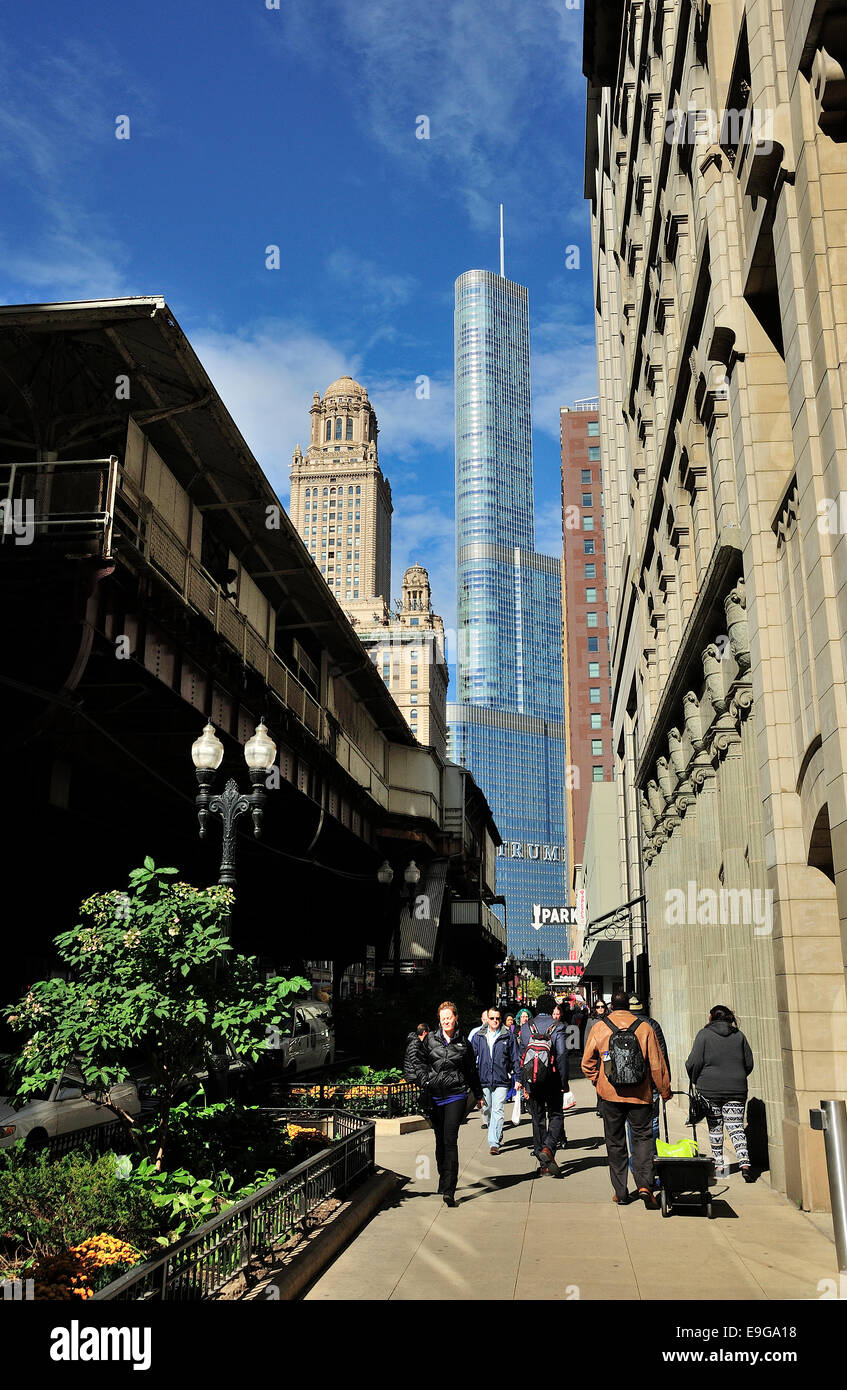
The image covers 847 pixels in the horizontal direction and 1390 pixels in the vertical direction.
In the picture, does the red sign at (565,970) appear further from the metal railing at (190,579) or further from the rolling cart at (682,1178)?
the rolling cart at (682,1178)

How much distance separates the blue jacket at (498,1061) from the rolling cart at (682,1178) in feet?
15.6

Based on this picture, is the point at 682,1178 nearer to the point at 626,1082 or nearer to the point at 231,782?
the point at 626,1082

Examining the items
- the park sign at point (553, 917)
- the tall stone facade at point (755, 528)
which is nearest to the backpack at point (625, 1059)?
the tall stone facade at point (755, 528)

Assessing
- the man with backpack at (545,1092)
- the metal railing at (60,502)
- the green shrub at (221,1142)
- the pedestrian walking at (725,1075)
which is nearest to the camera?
the green shrub at (221,1142)

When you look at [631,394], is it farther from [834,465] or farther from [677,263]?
[834,465]

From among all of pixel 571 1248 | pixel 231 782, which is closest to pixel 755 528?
pixel 231 782

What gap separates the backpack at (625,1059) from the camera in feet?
34.1

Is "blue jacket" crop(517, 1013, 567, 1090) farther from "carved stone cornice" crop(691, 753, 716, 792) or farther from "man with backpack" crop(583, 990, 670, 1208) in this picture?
"carved stone cornice" crop(691, 753, 716, 792)

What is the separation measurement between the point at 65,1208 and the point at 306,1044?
20067 mm

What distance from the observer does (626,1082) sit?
10.4 meters

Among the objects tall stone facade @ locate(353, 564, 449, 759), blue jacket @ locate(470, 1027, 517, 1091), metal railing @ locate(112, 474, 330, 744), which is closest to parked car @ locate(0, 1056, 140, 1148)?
blue jacket @ locate(470, 1027, 517, 1091)

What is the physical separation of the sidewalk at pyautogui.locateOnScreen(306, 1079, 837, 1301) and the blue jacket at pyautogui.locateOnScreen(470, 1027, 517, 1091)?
1.88 m

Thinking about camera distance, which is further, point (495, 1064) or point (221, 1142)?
point (495, 1064)

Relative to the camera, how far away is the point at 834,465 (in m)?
10.2
